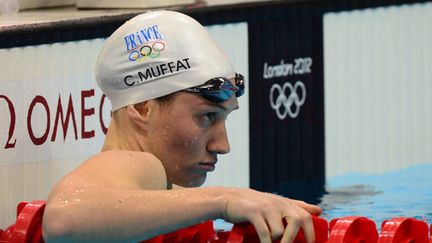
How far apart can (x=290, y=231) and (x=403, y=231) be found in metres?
0.32

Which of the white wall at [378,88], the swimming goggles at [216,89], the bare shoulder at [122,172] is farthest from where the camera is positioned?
the white wall at [378,88]

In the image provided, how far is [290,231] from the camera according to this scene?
7.01ft

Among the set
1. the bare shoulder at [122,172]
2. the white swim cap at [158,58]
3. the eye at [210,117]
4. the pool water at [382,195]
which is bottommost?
the pool water at [382,195]

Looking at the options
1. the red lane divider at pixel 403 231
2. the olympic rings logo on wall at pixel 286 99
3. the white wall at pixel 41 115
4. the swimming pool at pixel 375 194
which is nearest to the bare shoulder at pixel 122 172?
the red lane divider at pixel 403 231

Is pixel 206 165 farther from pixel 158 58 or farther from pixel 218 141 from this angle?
pixel 158 58

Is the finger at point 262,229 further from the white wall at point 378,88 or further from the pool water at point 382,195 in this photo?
the white wall at point 378,88

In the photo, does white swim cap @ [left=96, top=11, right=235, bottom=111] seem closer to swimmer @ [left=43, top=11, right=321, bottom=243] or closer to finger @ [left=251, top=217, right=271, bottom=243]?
swimmer @ [left=43, top=11, right=321, bottom=243]

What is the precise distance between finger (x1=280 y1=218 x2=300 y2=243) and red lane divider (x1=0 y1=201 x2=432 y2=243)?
0.04 meters

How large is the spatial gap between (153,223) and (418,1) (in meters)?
3.57

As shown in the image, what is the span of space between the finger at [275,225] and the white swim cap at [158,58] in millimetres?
512

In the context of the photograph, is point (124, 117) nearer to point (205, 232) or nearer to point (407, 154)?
point (205, 232)

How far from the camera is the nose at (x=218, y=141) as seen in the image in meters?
2.58

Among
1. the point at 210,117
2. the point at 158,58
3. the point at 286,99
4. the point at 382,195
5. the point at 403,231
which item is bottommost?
the point at 382,195

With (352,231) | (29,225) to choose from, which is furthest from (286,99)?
(352,231)
